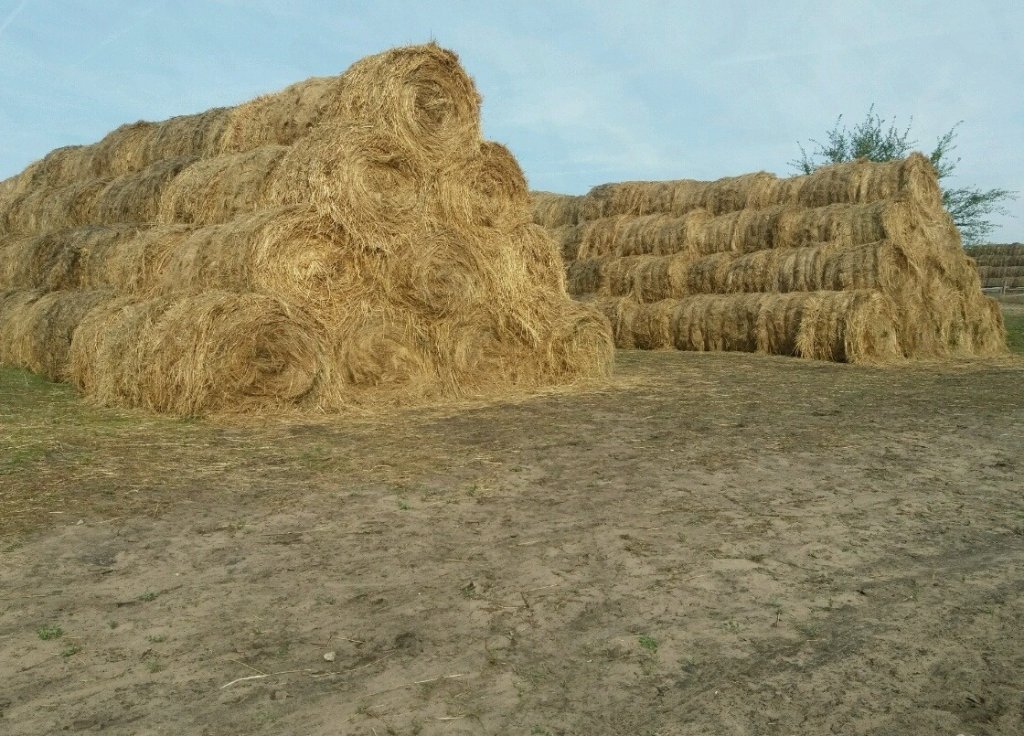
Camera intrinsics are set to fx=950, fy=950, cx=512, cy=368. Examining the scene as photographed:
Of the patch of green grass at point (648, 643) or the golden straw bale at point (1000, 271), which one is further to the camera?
the golden straw bale at point (1000, 271)

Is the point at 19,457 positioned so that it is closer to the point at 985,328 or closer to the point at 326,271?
the point at 326,271

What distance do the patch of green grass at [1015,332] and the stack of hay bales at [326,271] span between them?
9256mm

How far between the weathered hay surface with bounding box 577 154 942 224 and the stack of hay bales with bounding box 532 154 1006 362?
23mm

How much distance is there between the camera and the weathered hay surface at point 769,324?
13492 millimetres

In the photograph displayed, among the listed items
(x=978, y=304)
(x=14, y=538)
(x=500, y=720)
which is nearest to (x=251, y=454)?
(x=14, y=538)

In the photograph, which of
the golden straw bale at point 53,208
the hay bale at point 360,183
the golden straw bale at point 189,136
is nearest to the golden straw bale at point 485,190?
the hay bale at point 360,183

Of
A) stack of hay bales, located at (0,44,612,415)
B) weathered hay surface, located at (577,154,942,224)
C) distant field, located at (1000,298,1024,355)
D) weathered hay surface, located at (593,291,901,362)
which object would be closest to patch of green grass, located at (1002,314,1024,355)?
distant field, located at (1000,298,1024,355)

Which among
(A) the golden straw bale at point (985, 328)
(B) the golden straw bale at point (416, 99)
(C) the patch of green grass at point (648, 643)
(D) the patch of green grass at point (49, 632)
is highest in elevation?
(B) the golden straw bale at point (416, 99)

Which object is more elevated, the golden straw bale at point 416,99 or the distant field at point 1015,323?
the golden straw bale at point 416,99

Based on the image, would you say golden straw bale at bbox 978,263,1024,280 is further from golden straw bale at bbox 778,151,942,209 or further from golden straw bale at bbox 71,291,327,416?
golden straw bale at bbox 71,291,327,416

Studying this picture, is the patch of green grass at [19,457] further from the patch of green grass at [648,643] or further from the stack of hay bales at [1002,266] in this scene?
the stack of hay bales at [1002,266]

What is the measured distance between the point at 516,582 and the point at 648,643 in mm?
812

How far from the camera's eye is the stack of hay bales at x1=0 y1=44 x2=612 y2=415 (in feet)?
28.6

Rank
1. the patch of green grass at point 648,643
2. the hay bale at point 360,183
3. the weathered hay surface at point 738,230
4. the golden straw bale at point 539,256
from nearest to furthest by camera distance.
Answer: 1. the patch of green grass at point 648,643
2. the hay bale at point 360,183
3. the golden straw bale at point 539,256
4. the weathered hay surface at point 738,230
